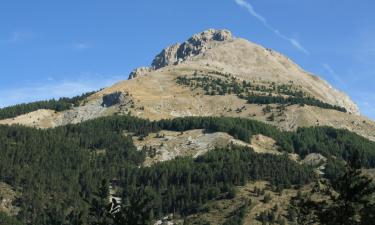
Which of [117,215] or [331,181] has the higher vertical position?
[331,181]

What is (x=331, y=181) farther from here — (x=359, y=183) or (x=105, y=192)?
(x=105, y=192)

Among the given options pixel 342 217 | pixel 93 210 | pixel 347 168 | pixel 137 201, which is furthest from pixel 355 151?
pixel 93 210

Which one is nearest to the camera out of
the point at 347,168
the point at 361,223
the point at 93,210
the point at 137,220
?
the point at 361,223

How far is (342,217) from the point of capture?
47.8 meters

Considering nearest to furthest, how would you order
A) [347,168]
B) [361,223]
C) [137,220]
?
[361,223]
[347,168]
[137,220]

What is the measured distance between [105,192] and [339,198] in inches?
1142

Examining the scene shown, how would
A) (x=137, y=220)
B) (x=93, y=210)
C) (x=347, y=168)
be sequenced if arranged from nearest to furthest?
(x=347, y=168) → (x=137, y=220) → (x=93, y=210)

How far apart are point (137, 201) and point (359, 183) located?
20.1 meters

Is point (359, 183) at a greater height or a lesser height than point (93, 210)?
greater

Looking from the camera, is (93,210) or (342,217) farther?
(93,210)

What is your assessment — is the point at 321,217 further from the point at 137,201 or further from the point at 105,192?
the point at 105,192

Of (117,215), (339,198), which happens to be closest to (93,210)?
(117,215)

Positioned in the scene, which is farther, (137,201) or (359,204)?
(137,201)

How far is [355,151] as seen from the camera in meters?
49.2
